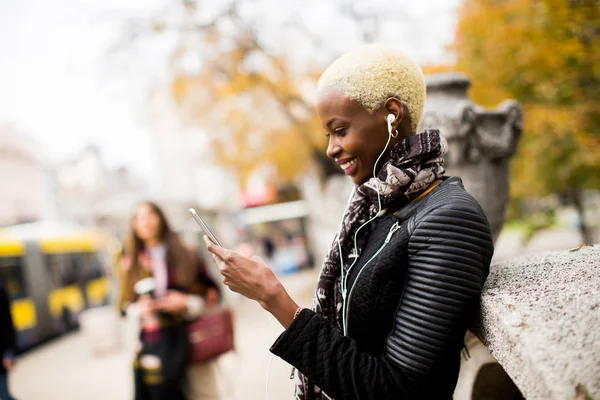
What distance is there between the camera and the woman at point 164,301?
3.30 meters

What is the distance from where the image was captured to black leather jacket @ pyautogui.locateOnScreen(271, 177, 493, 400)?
115cm

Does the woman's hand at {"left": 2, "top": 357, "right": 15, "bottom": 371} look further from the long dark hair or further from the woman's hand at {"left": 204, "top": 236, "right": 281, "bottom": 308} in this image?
the woman's hand at {"left": 204, "top": 236, "right": 281, "bottom": 308}

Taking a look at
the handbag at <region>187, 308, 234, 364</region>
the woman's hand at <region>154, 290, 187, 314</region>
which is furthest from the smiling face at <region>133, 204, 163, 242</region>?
the handbag at <region>187, 308, 234, 364</region>

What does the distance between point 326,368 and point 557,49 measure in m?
6.37

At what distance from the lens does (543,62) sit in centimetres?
631

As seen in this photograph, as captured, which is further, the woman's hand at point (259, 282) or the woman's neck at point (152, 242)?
the woman's neck at point (152, 242)

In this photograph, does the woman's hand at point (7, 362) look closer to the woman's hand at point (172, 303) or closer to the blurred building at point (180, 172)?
the woman's hand at point (172, 303)


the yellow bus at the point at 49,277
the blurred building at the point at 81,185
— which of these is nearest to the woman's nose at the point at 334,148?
the yellow bus at the point at 49,277

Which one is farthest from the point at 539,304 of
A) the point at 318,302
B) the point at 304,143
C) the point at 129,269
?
the point at 304,143

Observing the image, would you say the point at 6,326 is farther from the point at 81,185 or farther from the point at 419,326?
the point at 81,185

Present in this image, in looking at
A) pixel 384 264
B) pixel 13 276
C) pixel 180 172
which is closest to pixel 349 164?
pixel 384 264

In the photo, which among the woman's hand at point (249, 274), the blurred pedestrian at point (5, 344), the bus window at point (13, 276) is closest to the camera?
the woman's hand at point (249, 274)

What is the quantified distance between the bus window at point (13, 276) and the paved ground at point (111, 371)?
1497mm

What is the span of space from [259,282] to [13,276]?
454 inches
